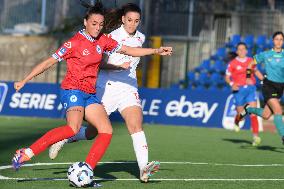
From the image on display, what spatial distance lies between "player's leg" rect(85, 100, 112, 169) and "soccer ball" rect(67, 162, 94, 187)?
8.1 inches

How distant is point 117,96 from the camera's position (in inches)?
452

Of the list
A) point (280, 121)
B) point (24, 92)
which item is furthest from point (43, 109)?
point (280, 121)

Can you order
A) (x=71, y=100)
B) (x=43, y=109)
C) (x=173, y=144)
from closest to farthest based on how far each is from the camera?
(x=71, y=100)
(x=173, y=144)
(x=43, y=109)

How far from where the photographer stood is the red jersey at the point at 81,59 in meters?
10.6

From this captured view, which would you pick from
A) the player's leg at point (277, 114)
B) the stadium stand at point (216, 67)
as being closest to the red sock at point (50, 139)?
the player's leg at point (277, 114)

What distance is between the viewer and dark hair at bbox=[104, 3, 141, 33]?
1133 centimetres

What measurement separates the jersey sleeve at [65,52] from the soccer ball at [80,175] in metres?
1.26

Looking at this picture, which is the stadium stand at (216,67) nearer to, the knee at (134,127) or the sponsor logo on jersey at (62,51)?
the knee at (134,127)

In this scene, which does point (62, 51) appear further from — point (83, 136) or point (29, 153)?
point (83, 136)

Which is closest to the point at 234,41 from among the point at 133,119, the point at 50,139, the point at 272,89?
the point at 272,89

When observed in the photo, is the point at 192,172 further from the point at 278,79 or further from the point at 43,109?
the point at 43,109

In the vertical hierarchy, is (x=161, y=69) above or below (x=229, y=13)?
below

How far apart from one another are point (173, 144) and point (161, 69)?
39.0ft

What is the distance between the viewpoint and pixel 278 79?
1722 centimetres
